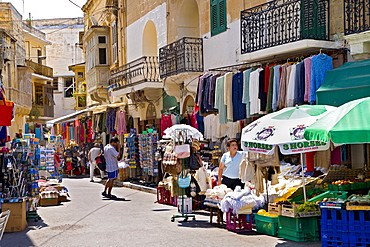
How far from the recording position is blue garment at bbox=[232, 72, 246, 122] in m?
15.0

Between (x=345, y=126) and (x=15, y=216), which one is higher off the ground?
(x=345, y=126)

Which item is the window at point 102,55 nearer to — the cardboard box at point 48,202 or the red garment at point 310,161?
the cardboard box at point 48,202

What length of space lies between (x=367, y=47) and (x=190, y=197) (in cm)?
512

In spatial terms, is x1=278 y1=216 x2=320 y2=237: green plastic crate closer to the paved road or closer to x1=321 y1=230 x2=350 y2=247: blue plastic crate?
the paved road

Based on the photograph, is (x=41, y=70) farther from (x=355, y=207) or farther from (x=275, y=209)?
(x=355, y=207)

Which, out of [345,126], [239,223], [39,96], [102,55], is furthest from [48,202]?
[39,96]

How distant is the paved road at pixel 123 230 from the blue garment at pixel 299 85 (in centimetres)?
345

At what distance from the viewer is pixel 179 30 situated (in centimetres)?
2108

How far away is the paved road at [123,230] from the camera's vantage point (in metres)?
10.2

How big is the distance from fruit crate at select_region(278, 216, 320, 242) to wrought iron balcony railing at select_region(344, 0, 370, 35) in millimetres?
4403

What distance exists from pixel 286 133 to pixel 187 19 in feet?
39.9

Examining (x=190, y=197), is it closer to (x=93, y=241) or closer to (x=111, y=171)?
(x=93, y=241)

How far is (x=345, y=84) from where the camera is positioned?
1159cm

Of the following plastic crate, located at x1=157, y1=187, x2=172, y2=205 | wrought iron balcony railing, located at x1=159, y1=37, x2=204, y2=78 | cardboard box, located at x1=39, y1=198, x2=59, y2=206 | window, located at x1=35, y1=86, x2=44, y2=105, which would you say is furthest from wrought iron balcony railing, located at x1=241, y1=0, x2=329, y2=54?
window, located at x1=35, y1=86, x2=44, y2=105
